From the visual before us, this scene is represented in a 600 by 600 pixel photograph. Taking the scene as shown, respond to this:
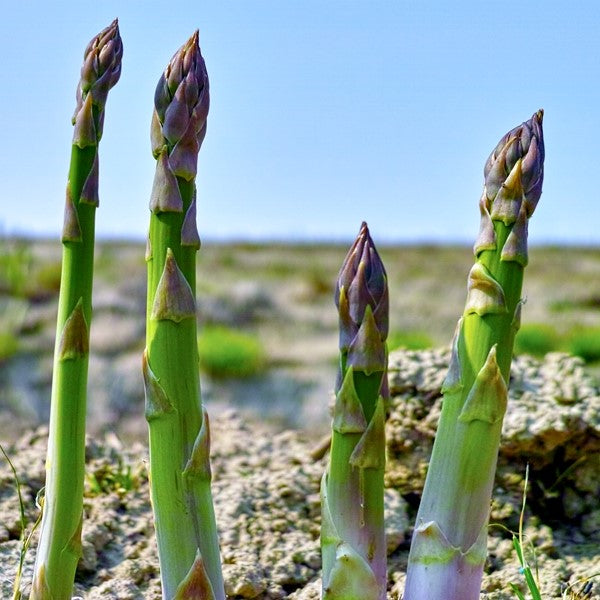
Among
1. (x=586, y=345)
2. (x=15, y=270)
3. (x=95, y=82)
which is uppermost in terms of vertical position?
(x=95, y=82)

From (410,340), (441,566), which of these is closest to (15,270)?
(410,340)

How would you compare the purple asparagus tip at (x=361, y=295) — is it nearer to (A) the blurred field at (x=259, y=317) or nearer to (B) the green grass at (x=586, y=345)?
(A) the blurred field at (x=259, y=317)

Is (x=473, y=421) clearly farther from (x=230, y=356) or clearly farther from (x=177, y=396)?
(x=230, y=356)

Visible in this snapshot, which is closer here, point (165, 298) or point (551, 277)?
point (165, 298)

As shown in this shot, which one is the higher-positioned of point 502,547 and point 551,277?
point 551,277

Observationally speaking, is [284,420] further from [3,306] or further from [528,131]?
[528,131]

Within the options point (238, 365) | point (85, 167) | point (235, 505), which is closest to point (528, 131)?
point (85, 167)

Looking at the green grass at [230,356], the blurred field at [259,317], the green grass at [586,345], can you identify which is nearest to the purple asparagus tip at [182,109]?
the blurred field at [259,317]
